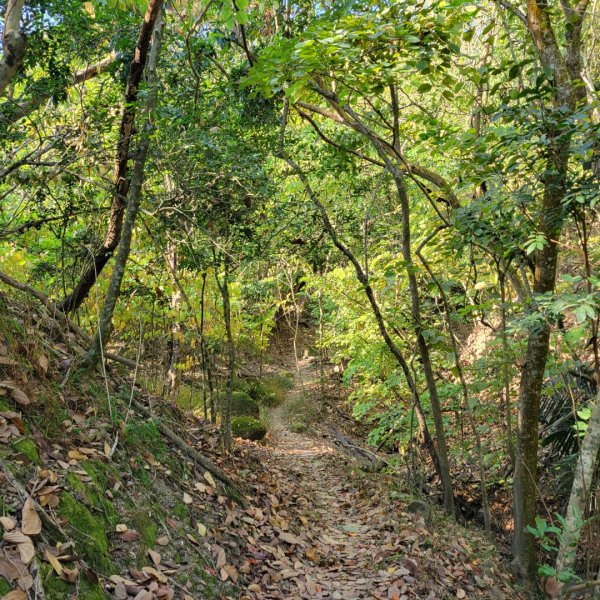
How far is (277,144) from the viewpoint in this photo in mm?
6559

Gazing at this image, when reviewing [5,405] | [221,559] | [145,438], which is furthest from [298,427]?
[5,405]

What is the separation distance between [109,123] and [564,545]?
608cm

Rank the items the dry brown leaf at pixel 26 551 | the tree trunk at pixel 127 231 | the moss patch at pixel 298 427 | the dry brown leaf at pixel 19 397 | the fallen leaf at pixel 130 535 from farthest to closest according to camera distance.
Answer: the moss patch at pixel 298 427 < the tree trunk at pixel 127 231 < the dry brown leaf at pixel 19 397 < the fallen leaf at pixel 130 535 < the dry brown leaf at pixel 26 551

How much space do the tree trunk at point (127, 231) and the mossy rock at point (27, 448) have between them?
1459 millimetres

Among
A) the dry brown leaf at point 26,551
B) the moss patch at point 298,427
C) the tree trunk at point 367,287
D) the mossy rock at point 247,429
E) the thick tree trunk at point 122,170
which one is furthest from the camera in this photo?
the moss patch at point 298,427

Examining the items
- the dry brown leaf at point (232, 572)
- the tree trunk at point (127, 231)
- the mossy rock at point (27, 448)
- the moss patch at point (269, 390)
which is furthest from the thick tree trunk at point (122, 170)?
the moss patch at point (269, 390)

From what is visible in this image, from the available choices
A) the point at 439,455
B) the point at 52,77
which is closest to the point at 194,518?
the point at 439,455

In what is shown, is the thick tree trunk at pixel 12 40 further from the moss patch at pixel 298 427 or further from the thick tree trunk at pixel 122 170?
the moss patch at pixel 298 427

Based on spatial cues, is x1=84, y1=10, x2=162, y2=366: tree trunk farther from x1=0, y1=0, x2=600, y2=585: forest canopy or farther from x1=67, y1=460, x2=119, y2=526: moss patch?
x1=67, y1=460, x2=119, y2=526: moss patch

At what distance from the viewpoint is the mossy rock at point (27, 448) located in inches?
114

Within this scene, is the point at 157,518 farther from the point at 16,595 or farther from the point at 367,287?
the point at 367,287

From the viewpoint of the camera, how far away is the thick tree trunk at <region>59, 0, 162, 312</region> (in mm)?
5430

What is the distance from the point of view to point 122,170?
5910mm

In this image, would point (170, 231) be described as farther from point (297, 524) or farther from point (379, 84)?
point (297, 524)
